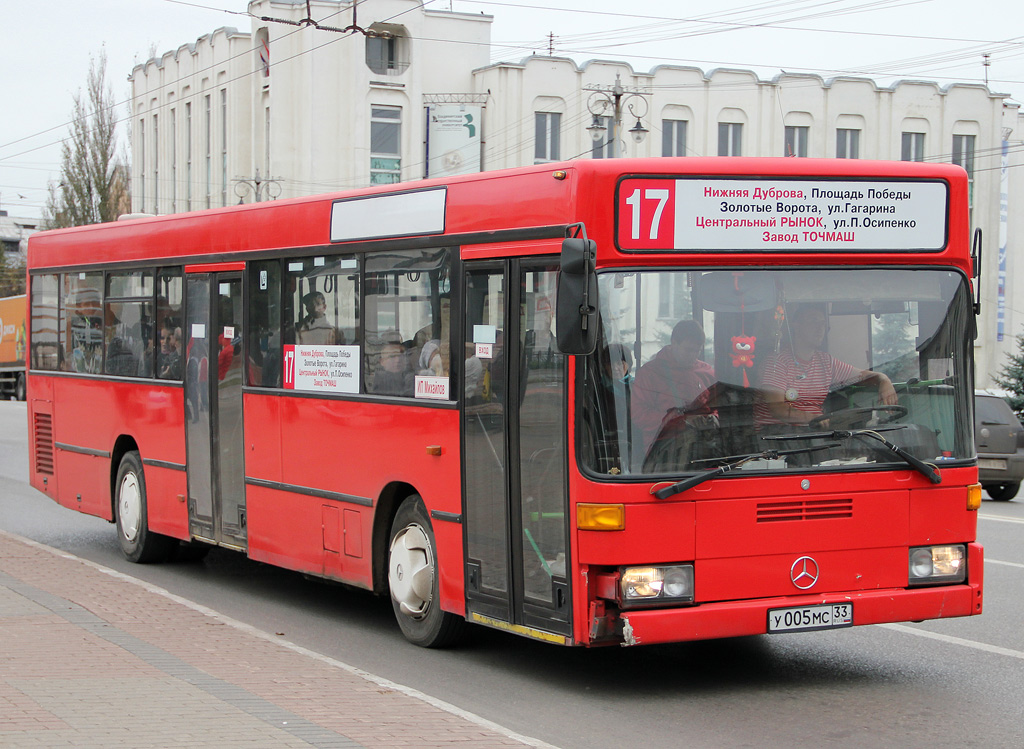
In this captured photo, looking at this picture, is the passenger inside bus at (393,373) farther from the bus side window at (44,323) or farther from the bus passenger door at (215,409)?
the bus side window at (44,323)

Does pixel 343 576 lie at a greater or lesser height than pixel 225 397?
lesser

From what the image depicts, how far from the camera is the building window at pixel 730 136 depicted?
58.3 meters

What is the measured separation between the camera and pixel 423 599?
829cm

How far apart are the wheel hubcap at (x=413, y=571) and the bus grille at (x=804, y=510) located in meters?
2.28

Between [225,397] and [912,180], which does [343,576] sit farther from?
[912,180]

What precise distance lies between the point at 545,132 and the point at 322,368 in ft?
159

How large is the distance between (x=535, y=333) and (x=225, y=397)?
4141mm

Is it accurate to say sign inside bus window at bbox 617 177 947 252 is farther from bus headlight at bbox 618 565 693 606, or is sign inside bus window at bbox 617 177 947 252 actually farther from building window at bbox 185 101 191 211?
building window at bbox 185 101 191 211

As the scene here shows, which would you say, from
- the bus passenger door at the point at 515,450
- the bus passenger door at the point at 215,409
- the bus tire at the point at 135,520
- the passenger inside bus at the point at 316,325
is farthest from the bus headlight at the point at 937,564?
the bus tire at the point at 135,520

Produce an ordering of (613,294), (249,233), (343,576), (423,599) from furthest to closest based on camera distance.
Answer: (249,233)
(343,576)
(423,599)
(613,294)

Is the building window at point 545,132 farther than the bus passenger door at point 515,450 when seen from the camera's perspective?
Yes

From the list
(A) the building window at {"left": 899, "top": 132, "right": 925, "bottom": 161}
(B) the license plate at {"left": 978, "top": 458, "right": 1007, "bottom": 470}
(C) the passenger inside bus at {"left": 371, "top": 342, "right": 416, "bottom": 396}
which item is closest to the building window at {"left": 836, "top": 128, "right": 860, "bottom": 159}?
(A) the building window at {"left": 899, "top": 132, "right": 925, "bottom": 161}

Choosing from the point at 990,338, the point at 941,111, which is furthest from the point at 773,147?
the point at 990,338

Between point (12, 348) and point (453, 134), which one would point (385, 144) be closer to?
point (453, 134)
